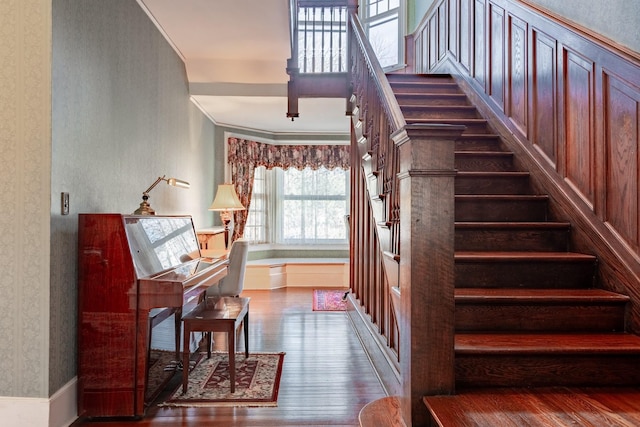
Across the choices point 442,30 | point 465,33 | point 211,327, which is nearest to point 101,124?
point 211,327

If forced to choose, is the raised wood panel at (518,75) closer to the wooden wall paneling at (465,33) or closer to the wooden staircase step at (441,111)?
the wooden staircase step at (441,111)

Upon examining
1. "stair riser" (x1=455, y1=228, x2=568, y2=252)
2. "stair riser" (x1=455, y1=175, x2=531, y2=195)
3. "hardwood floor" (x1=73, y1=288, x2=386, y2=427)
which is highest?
"stair riser" (x1=455, y1=175, x2=531, y2=195)

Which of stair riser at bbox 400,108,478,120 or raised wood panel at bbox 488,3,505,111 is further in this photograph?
stair riser at bbox 400,108,478,120

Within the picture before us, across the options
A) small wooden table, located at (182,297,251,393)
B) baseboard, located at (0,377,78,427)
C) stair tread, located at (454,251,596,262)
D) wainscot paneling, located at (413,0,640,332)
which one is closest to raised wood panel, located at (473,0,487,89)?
wainscot paneling, located at (413,0,640,332)

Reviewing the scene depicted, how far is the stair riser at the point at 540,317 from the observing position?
1.98m

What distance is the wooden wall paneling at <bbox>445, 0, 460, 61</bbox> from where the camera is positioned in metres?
4.47

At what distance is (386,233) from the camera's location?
7.53 ft

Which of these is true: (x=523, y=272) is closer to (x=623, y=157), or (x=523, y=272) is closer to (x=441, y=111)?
(x=623, y=157)

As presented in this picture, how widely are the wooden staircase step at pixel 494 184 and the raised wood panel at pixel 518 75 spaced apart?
1.15 feet

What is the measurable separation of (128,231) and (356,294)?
2497 mm

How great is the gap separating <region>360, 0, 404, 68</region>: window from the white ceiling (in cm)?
129

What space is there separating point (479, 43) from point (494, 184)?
173 cm

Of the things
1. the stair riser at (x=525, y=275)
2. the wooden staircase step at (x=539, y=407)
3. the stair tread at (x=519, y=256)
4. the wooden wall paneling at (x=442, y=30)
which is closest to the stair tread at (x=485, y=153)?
the stair tread at (x=519, y=256)

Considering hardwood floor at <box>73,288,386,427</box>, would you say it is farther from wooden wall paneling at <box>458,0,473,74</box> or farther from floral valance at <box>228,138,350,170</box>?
floral valance at <box>228,138,350,170</box>
